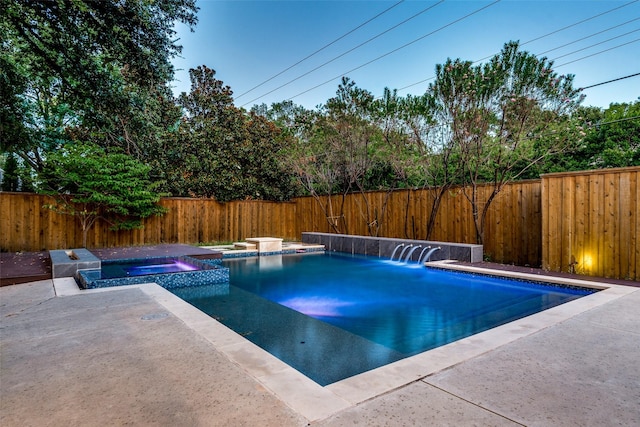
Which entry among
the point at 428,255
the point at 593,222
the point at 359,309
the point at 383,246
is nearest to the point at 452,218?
the point at 428,255

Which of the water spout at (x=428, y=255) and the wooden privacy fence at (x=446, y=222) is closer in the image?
the wooden privacy fence at (x=446, y=222)

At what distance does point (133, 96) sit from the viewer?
15.0ft

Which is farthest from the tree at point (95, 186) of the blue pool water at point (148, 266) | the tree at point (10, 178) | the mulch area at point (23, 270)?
the blue pool water at point (148, 266)

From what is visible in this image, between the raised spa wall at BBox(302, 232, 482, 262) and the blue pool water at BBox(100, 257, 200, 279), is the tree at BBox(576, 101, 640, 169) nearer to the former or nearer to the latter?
the raised spa wall at BBox(302, 232, 482, 262)

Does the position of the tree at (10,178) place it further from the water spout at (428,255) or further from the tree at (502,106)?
the tree at (502,106)

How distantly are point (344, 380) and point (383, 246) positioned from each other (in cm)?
751

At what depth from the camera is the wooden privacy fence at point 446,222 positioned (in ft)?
18.4

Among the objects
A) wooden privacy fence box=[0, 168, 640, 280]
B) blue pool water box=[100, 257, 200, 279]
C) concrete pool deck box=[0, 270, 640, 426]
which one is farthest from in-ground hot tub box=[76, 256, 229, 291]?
wooden privacy fence box=[0, 168, 640, 280]

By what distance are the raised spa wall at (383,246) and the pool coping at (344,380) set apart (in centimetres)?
346

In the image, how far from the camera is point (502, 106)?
7320mm

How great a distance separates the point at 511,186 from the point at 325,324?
605cm

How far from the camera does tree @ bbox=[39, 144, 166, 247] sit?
9.09m

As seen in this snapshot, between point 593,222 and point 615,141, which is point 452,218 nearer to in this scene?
point 593,222

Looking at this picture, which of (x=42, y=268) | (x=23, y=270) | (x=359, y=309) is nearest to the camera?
(x=359, y=309)
